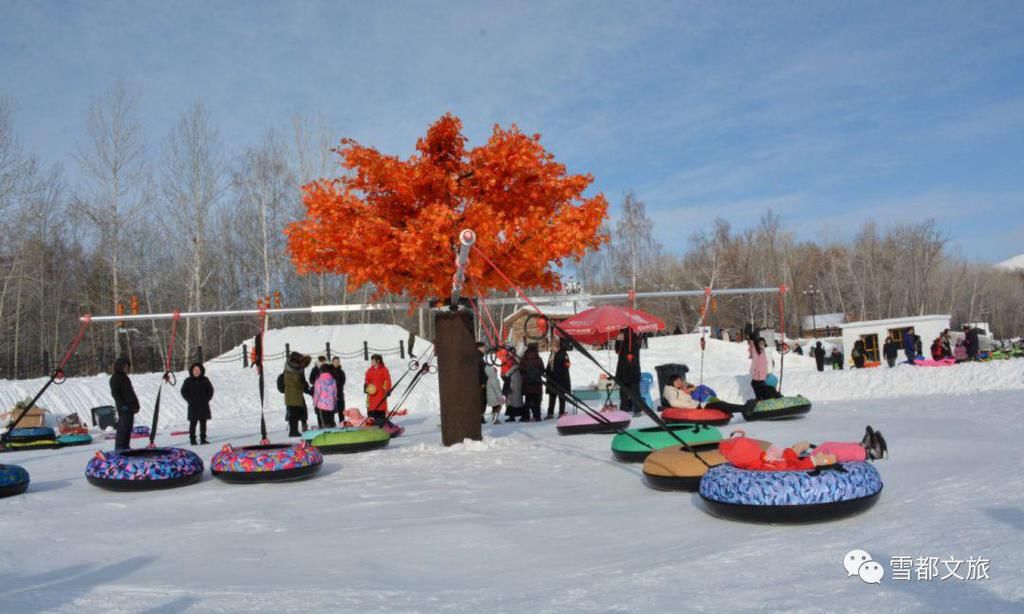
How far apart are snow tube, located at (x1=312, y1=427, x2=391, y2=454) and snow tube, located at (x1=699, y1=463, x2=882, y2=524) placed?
24.5 feet

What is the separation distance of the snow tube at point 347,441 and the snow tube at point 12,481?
13.3 feet

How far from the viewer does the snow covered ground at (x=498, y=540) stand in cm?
482

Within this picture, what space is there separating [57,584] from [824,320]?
78367mm

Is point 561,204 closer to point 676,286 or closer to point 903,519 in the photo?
point 903,519

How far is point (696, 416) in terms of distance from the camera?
13.6 meters

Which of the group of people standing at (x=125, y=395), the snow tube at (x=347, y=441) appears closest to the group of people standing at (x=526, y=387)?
the snow tube at (x=347, y=441)

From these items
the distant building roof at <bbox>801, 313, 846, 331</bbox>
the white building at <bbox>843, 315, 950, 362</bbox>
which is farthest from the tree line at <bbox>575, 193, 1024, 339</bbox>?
the white building at <bbox>843, 315, 950, 362</bbox>

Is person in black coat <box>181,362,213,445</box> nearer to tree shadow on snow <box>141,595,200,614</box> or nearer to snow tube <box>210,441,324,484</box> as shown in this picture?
snow tube <box>210,441,324,484</box>

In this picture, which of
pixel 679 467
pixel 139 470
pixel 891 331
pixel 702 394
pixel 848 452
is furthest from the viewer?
pixel 891 331

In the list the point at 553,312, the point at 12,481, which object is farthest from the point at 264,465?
the point at 553,312

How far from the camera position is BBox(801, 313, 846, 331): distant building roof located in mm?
73750

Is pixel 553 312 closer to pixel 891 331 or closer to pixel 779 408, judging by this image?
pixel 891 331

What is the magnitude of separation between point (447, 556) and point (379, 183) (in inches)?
309

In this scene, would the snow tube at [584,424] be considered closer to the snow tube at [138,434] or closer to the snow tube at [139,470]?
the snow tube at [139,470]
